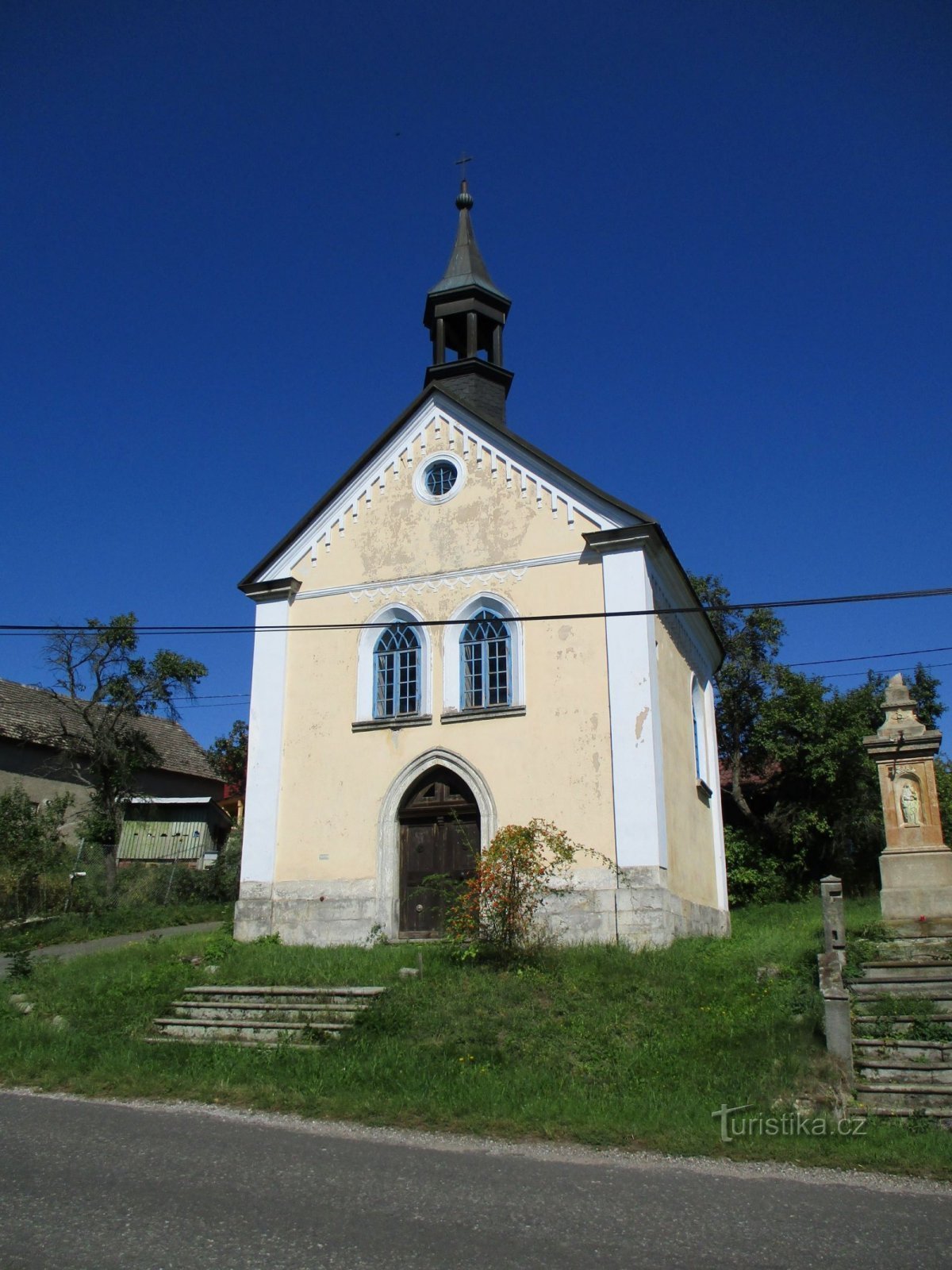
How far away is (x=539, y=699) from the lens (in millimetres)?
16562

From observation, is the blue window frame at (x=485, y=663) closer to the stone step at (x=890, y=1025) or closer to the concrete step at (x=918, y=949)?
the concrete step at (x=918, y=949)

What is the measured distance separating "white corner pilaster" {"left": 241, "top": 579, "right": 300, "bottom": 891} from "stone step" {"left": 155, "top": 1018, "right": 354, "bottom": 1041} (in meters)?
5.57

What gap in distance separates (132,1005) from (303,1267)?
7.78 metres

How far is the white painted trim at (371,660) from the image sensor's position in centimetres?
1750

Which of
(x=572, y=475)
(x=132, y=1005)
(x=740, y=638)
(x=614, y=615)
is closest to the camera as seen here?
(x=132, y=1005)

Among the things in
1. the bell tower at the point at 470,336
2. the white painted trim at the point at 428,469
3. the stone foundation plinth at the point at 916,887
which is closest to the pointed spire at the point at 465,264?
the bell tower at the point at 470,336

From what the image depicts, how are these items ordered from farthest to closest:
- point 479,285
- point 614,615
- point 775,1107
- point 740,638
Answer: point 740,638
point 479,285
point 614,615
point 775,1107

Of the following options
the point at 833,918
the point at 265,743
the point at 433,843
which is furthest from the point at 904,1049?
the point at 265,743

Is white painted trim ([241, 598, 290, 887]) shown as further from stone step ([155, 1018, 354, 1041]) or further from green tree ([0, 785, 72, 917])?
green tree ([0, 785, 72, 917])

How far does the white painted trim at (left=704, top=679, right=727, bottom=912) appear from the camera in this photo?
20.6 meters

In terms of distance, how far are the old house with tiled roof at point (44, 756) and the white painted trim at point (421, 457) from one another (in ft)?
43.2

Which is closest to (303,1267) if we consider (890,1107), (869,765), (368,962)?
(890,1107)

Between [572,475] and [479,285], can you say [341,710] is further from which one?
[479,285]

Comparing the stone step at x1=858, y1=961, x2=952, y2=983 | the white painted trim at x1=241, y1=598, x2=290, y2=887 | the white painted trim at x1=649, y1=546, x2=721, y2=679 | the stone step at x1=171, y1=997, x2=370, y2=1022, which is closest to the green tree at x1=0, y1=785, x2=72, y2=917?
the white painted trim at x1=241, y1=598, x2=290, y2=887
